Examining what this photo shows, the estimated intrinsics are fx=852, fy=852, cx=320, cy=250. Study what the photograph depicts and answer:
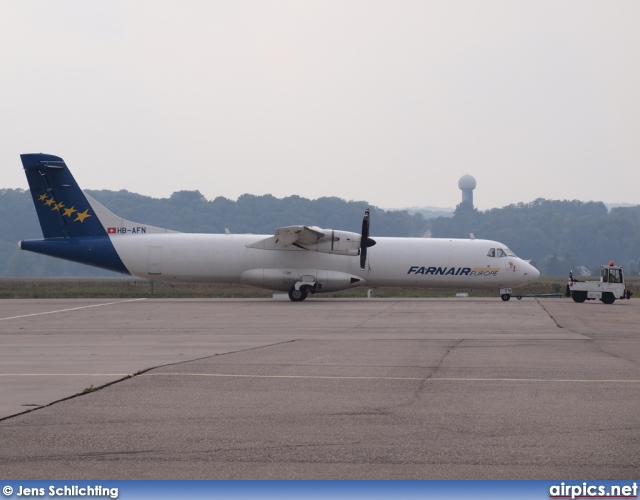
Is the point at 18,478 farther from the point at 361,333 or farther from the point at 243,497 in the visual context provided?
the point at 361,333

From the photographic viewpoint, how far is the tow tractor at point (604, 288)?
38781 mm

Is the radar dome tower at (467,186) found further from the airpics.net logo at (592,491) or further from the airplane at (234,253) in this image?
the airpics.net logo at (592,491)

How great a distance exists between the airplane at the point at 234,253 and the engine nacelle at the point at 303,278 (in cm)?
4

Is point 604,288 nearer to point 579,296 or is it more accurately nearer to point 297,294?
point 579,296

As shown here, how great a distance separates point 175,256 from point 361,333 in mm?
17570

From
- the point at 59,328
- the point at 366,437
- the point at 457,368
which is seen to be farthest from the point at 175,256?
the point at 366,437

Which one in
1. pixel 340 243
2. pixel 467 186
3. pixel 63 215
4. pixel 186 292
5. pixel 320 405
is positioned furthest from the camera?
pixel 467 186

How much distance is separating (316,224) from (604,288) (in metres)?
98.8

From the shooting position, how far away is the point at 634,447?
7.68 metres

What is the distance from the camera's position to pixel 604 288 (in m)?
38.8

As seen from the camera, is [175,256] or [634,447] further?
[175,256]

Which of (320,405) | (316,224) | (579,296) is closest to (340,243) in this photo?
(579,296)

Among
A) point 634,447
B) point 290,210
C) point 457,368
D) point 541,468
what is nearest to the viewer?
point 541,468

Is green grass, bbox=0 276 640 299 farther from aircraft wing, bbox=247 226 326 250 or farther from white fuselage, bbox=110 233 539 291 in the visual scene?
aircraft wing, bbox=247 226 326 250
